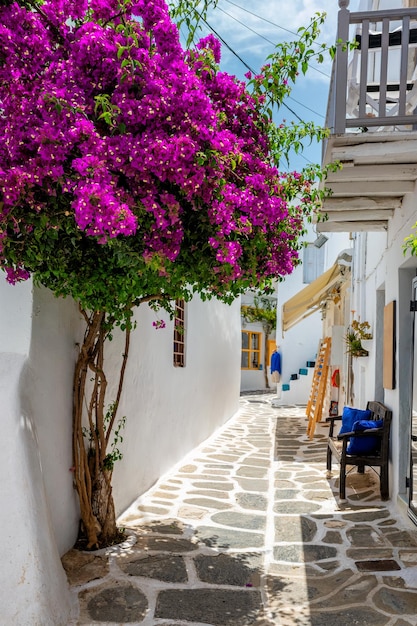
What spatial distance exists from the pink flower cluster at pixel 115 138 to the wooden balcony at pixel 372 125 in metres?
1.53

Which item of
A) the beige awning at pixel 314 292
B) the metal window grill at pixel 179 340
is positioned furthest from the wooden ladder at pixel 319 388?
the metal window grill at pixel 179 340

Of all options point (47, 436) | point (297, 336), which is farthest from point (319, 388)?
point (47, 436)

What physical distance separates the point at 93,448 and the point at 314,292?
801 cm

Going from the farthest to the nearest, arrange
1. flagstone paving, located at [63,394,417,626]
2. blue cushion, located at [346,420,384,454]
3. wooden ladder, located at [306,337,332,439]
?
wooden ladder, located at [306,337,332,439] → blue cushion, located at [346,420,384,454] → flagstone paving, located at [63,394,417,626]

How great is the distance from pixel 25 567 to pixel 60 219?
207 cm

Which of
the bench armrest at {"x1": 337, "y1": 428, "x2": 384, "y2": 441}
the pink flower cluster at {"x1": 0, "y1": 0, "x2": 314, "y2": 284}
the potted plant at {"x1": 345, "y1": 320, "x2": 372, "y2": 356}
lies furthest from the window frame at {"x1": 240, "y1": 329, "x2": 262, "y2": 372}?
the pink flower cluster at {"x1": 0, "y1": 0, "x2": 314, "y2": 284}

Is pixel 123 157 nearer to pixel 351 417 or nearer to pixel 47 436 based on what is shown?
pixel 47 436

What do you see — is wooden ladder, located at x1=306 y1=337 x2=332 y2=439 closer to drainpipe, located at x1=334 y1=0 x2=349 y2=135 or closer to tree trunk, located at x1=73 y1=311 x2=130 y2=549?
tree trunk, located at x1=73 y1=311 x2=130 y2=549

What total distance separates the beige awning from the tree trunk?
7094 mm

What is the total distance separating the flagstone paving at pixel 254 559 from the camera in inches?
152

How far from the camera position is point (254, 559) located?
15.9 feet

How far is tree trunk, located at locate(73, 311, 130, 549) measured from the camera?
477 cm

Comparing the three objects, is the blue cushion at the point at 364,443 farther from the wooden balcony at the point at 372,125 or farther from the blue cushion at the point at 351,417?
the wooden balcony at the point at 372,125

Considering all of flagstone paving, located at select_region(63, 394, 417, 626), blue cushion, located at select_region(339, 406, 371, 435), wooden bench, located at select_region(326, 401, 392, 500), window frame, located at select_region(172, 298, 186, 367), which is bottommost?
flagstone paving, located at select_region(63, 394, 417, 626)
